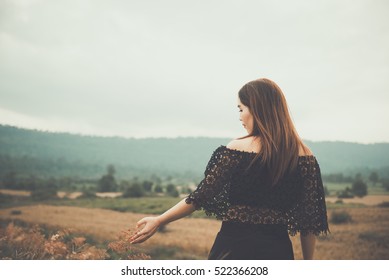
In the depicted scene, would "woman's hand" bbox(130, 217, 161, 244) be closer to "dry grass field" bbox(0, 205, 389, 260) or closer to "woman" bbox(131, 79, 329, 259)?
"woman" bbox(131, 79, 329, 259)

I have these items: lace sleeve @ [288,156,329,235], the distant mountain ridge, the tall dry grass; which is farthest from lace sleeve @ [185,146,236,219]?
the distant mountain ridge

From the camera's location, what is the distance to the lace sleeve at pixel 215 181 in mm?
1221

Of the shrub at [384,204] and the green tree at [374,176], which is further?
the shrub at [384,204]

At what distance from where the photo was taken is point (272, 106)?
4.14 ft

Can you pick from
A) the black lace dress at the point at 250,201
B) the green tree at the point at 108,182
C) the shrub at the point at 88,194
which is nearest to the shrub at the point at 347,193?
the green tree at the point at 108,182

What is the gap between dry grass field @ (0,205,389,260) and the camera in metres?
24.2

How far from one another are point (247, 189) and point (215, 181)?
116 mm

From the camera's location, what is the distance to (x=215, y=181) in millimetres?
1229

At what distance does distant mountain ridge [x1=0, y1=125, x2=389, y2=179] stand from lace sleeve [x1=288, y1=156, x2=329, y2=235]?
670 inches

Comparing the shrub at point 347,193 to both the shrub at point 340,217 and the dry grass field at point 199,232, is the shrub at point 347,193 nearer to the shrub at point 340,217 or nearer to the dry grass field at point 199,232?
the dry grass field at point 199,232

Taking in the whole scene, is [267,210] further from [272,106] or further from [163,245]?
[163,245]

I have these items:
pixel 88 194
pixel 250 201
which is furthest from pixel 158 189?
pixel 250 201

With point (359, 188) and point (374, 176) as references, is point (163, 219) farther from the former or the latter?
point (359, 188)

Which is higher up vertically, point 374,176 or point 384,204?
point 374,176
